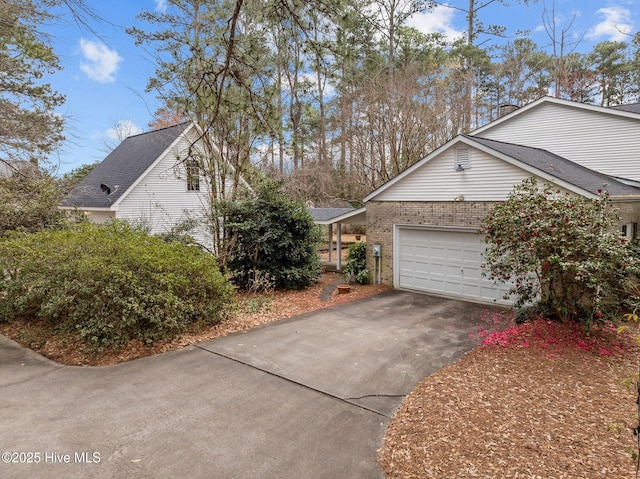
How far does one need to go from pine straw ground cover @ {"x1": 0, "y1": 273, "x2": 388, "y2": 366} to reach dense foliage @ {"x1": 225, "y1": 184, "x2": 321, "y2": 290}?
2.06 ft

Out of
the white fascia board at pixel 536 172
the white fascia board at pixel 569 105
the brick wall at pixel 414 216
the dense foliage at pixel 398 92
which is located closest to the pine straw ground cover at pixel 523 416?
the white fascia board at pixel 536 172

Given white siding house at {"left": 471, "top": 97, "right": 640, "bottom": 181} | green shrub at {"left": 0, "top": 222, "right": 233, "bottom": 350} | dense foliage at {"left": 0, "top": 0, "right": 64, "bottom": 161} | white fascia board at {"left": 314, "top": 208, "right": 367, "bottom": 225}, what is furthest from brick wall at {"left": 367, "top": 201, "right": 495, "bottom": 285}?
dense foliage at {"left": 0, "top": 0, "right": 64, "bottom": 161}

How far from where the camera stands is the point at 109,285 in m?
6.44

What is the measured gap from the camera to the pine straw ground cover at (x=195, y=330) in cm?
632

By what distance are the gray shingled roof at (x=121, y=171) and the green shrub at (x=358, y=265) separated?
28.7 ft

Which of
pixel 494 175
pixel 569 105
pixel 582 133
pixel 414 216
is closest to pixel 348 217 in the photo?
pixel 414 216

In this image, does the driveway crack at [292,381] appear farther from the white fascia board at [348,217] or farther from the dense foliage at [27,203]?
the white fascia board at [348,217]

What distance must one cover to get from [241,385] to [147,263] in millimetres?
3173

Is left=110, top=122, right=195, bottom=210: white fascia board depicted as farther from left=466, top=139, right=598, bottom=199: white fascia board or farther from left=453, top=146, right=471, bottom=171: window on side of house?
left=466, top=139, right=598, bottom=199: white fascia board

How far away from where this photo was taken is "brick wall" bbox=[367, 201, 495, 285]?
10.3 meters

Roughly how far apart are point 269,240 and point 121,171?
33.0 feet

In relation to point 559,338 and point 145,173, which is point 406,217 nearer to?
point 559,338

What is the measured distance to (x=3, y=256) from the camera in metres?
7.80

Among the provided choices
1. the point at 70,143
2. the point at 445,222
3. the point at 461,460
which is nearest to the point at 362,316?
the point at 445,222
